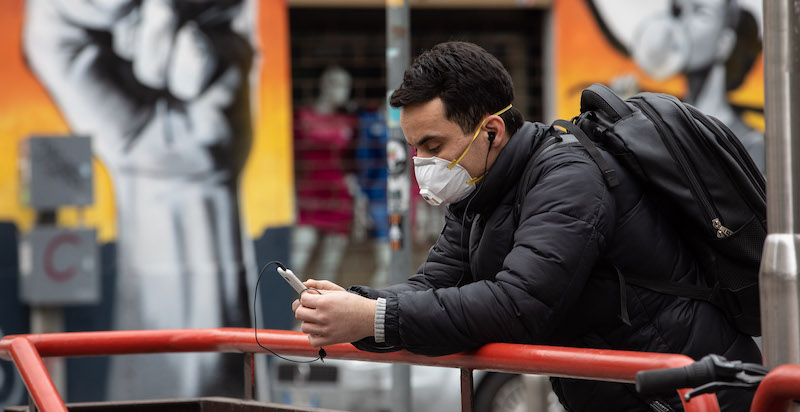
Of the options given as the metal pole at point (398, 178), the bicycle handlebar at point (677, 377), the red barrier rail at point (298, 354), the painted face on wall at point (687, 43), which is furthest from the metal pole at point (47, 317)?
the bicycle handlebar at point (677, 377)

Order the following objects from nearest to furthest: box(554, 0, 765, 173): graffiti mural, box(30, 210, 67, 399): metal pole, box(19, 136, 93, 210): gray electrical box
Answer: box(19, 136, 93, 210): gray electrical box < box(30, 210, 67, 399): metal pole < box(554, 0, 765, 173): graffiti mural

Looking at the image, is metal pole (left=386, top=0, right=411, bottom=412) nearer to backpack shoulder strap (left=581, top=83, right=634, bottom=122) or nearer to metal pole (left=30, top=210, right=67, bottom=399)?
backpack shoulder strap (left=581, top=83, right=634, bottom=122)

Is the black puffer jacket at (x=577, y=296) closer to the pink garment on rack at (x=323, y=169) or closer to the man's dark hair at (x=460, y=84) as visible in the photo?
the man's dark hair at (x=460, y=84)

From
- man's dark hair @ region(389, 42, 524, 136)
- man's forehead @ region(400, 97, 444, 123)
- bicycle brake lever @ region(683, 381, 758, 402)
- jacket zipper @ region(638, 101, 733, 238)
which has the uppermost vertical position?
man's dark hair @ region(389, 42, 524, 136)

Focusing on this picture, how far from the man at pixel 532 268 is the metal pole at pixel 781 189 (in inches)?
5.6

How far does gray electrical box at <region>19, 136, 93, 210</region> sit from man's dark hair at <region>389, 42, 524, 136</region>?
17.6 feet

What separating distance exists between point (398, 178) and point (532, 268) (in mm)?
3321

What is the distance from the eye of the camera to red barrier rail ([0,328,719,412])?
6.73 ft

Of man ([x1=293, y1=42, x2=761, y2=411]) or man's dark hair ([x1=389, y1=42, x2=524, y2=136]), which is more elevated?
man's dark hair ([x1=389, y1=42, x2=524, y2=136])

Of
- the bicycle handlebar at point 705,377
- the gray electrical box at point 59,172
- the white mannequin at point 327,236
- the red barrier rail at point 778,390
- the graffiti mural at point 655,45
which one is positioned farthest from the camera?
the graffiti mural at point 655,45

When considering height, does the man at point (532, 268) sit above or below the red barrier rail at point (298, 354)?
above

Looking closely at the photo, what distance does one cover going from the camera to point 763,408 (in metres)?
1.71

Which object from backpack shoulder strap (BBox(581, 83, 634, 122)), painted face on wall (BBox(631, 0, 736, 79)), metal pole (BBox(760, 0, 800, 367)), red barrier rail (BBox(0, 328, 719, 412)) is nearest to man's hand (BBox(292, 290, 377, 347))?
red barrier rail (BBox(0, 328, 719, 412))

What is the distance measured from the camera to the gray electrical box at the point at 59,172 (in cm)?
745
